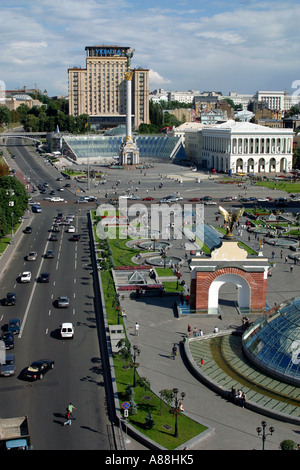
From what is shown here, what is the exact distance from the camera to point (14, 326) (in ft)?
116

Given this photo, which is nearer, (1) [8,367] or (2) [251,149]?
(1) [8,367]

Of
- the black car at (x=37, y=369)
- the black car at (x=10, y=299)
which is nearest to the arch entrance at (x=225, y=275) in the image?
the black car at (x=37, y=369)

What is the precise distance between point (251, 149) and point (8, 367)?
108m

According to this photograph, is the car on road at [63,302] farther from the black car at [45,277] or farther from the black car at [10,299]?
the black car at [45,277]

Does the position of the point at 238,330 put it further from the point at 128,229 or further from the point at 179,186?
the point at 179,186

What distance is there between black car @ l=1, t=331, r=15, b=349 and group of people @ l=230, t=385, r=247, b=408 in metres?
13.2

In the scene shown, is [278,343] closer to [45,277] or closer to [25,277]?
[45,277]

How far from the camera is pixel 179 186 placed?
343ft

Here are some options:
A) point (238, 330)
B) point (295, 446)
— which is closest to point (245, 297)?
point (238, 330)

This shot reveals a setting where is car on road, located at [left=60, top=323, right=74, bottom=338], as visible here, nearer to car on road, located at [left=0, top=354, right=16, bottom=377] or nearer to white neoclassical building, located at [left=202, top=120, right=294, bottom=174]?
car on road, located at [left=0, top=354, right=16, bottom=377]

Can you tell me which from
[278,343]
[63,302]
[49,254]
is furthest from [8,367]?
[49,254]

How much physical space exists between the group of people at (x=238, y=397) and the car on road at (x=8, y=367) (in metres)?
11.2

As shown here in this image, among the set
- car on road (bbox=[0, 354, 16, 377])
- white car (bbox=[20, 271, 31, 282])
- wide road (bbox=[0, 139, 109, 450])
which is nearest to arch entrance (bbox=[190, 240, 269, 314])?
wide road (bbox=[0, 139, 109, 450])

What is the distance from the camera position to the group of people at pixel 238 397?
26.4 meters
